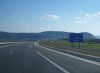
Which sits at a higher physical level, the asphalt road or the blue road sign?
the blue road sign

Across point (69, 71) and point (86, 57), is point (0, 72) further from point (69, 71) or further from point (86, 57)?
point (86, 57)

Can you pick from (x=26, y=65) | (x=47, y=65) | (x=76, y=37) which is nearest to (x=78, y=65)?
(x=47, y=65)

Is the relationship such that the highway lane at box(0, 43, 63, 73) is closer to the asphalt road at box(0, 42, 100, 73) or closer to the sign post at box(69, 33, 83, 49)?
the asphalt road at box(0, 42, 100, 73)

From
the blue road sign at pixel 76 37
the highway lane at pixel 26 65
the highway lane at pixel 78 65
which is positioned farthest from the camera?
the blue road sign at pixel 76 37

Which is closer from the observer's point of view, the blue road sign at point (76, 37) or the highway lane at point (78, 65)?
the highway lane at point (78, 65)

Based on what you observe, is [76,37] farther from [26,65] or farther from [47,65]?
[26,65]

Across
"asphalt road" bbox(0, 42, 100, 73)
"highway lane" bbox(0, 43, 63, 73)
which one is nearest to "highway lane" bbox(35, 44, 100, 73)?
"asphalt road" bbox(0, 42, 100, 73)

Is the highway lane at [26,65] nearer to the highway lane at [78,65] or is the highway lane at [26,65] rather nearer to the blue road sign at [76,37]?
the highway lane at [78,65]

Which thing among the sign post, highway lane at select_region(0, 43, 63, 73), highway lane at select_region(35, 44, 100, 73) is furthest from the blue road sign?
highway lane at select_region(35, 44, 100, 73)

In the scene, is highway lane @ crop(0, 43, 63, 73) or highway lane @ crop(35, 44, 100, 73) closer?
highway lane @ crop(0, 43, 63, 73)

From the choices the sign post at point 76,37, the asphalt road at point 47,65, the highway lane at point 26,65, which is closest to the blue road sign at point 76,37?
the sign post at point 76,37

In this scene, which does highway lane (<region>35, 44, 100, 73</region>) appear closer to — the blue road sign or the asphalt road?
the asphalt road

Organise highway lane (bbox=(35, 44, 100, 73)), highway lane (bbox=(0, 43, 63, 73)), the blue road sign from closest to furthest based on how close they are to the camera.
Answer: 1. highway lane (bbox=(0, 43, 63, 73))
2. highway lane (bbox=(35, 44, 100, 73))
3. the blue road sign

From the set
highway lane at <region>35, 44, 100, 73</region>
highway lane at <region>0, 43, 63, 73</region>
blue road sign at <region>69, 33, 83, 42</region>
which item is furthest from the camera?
blue road sign at <region>69, 33, 83, 42</region>
